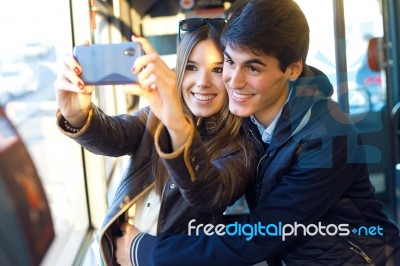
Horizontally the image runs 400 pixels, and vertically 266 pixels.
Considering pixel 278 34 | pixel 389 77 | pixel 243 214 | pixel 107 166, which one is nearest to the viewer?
pixel 278 34

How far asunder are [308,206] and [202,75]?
1.15 ft

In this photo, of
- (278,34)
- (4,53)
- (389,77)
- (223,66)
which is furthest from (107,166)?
(389,77)

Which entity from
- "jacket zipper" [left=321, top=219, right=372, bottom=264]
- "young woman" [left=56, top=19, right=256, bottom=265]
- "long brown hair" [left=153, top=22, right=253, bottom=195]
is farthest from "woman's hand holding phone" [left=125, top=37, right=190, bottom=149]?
"jacket zipper" [left=321, top=219, right=372, bottom=264]

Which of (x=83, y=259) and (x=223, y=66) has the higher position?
(x=223, y=66)

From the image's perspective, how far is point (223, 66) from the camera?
1.00 meters

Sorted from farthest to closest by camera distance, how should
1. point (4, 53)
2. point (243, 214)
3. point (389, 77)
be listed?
point (389, 77) → point (4, 53) → point (243, 214)

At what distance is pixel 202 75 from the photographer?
101 cm

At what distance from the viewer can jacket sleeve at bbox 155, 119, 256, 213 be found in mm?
873

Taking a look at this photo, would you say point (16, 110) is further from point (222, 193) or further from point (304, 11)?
point (304, 11)

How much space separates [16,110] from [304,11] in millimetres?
769

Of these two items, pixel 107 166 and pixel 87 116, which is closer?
pixel 87 116

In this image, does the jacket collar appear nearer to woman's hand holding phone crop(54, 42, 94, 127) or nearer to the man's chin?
the man's chin

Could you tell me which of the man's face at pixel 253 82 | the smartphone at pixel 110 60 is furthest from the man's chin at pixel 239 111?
the smartphone at pixel 110 60

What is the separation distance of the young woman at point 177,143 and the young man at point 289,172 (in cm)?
4
